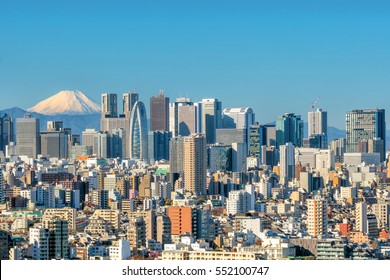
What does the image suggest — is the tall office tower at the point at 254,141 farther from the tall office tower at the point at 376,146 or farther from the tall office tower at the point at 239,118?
the tall office tower at the point at 376,146

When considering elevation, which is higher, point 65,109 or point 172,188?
point 65,109

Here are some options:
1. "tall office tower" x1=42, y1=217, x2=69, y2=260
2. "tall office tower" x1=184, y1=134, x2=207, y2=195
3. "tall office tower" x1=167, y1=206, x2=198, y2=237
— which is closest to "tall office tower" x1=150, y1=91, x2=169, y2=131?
"tall office tower" x1=184, y1=134, x2=207, y2=195

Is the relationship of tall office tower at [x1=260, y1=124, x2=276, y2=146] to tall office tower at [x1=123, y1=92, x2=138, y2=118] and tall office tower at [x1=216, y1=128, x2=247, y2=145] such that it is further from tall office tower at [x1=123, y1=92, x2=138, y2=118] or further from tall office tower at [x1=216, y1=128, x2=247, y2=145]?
tall office tower at [x1=123, y1=92, x2=138, y2=118]

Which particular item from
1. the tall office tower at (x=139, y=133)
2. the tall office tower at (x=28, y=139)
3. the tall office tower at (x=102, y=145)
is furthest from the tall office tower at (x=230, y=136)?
the tall office tower at (x=28, y=139)

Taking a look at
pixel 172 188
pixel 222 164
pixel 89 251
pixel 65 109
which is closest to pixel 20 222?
pixel 89 251

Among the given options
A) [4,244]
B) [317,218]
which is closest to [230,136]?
[317,218]

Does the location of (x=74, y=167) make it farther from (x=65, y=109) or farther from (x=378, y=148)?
(x=378, y=148)
